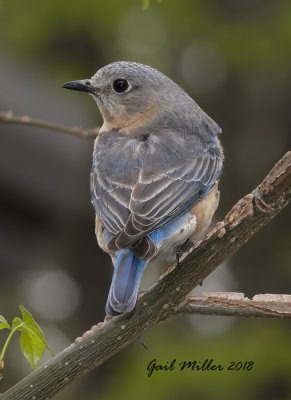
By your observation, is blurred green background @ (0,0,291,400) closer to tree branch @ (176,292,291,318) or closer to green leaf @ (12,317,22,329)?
tree branch @ (176,292,291,318)

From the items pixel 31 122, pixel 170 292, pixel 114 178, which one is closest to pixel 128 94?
pixel 114 178

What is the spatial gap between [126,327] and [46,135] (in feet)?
16.9

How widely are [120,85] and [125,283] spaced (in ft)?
7.02

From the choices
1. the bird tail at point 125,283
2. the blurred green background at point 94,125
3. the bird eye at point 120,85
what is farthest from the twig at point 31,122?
the blurred green background at point 94,125

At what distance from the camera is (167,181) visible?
17.0ft

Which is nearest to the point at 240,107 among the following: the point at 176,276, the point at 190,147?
the point at 190,147

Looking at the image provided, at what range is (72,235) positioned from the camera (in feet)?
32.2

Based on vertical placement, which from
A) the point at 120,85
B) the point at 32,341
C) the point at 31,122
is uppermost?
the point at 31,122

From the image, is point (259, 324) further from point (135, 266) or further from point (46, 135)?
point (135, 266)

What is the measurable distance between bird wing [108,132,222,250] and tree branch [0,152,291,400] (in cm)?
44

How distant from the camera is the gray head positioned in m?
6.05

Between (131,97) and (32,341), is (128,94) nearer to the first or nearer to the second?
(131,97)

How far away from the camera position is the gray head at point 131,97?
238 inches

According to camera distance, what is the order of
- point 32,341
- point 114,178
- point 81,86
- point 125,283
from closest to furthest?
point 32,341, point 125,283, point 114,178, point 81,86
